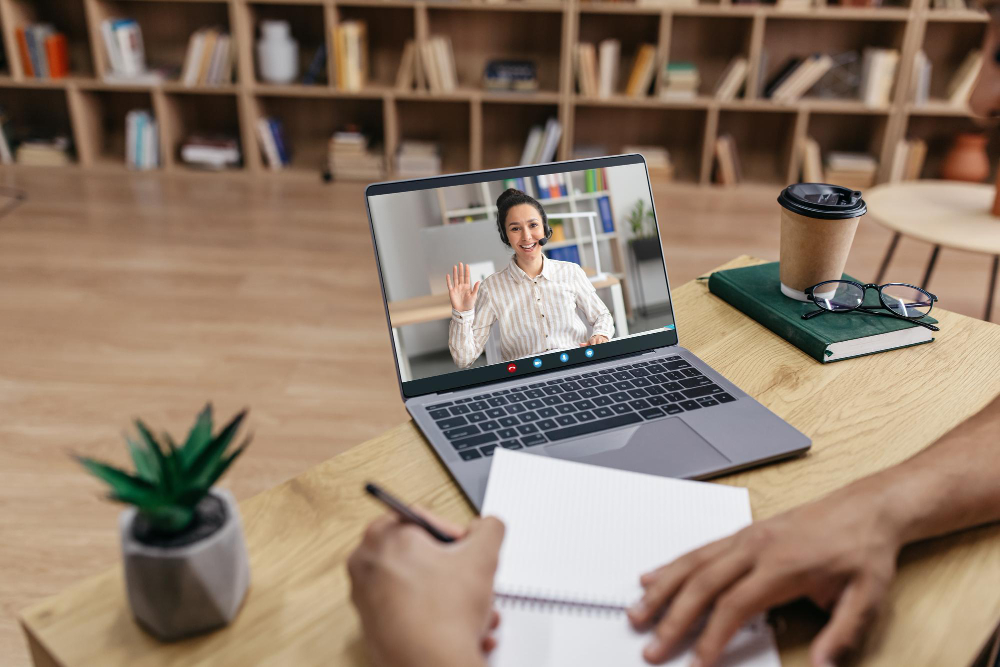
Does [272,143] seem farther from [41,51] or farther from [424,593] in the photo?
[424,593]

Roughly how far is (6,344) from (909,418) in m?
2.48

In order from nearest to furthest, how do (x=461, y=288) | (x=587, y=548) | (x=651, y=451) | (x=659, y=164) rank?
(x=587, y=548), (x=651, y=451), (x=461, y=288), (x=659, y=164)

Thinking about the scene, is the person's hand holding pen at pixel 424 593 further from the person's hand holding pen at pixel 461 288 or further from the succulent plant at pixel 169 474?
the person's hand holding pen at pixel 461 288

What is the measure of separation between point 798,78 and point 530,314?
131 inches

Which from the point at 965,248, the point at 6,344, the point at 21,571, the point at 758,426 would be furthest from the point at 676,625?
the point at 6,344

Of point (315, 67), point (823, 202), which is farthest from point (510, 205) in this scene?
point (315, 67)

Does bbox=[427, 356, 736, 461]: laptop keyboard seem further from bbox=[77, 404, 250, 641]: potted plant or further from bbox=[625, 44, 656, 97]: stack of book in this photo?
bbox=[625, 44, 656, 97]: stack of book

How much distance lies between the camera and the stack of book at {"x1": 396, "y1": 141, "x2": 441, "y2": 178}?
3.99m

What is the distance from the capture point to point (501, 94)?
3.85 meters

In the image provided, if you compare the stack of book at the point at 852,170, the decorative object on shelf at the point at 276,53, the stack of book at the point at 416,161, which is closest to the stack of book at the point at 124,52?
the decorative object on shelf at the point at 276,53

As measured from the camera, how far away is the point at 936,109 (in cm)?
379

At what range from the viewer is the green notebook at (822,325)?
1044 mm

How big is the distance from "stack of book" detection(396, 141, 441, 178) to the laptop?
3.06 m

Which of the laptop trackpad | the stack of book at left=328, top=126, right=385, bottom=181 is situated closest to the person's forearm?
the laptop trackpad
